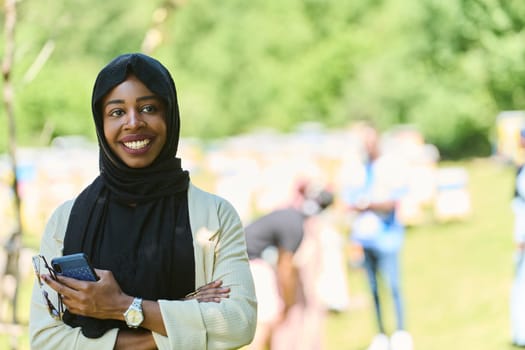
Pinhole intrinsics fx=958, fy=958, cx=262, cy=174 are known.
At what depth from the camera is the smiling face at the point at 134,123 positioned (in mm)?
2424

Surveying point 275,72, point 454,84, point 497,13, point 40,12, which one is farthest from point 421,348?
point 275,72

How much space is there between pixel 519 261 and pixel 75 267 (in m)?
6.63

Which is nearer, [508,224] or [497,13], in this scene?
[497,13]

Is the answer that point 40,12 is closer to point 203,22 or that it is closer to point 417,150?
point 417,150

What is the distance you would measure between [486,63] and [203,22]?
111 ft

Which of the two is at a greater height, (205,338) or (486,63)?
(486,63)

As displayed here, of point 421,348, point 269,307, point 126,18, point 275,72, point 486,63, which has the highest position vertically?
point 275,72

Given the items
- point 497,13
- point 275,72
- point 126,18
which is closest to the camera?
point 497,13

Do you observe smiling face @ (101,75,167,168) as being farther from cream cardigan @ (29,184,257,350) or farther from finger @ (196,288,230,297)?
finger @ (196,288,230,297)

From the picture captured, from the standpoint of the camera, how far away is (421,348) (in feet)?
28.8

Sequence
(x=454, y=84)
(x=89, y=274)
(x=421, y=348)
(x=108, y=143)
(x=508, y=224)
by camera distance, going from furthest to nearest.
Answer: (x=454, y=84) < (x=508, y=224) < (x=421, y=348) < (x=108, y=143) < (x=89, y=274)

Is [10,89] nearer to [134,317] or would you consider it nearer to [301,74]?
[134,317]

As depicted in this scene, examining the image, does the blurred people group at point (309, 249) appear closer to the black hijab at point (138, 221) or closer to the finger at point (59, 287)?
the black hijab at point (138, 221)

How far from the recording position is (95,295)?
2287mm
